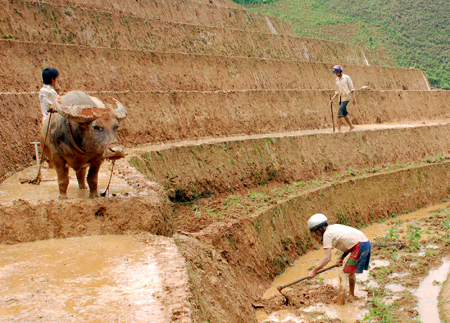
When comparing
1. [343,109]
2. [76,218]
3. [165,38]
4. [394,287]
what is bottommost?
[394,287]

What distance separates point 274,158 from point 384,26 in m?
30.2

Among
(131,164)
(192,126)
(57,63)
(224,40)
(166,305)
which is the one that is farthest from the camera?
(224,40)

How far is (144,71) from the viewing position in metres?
15.6

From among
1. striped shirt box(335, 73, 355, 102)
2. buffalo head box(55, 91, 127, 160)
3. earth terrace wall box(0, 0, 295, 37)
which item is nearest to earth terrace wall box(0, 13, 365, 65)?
earth terrace wall box(0, 0, 295, 37)

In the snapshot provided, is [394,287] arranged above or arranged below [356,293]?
below

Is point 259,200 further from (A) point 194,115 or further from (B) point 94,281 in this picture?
(B) point 94,281

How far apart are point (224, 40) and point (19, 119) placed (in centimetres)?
1098

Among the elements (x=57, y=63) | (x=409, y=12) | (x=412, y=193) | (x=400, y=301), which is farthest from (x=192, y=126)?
(x=409, y=12)

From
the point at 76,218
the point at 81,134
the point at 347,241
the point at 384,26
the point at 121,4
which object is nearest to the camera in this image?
the point at 76,218

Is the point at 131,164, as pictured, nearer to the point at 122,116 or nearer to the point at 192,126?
the point at 122,116

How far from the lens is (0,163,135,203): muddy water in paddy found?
25.3ft

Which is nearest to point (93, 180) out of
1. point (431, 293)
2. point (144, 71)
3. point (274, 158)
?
point (431, 293)

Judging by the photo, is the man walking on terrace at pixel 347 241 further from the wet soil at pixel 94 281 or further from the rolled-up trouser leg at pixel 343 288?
the wet soil at pixel 94 281

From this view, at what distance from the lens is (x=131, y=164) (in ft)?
33.9
